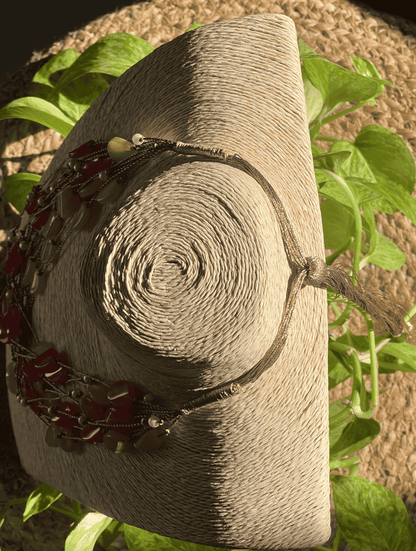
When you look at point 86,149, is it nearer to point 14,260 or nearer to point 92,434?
point 14,260

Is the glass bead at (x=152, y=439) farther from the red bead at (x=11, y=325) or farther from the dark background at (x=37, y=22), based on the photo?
the dark background at (x=37, y=22)

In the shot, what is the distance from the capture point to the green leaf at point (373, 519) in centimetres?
57

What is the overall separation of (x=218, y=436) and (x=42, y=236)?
0.85 feet

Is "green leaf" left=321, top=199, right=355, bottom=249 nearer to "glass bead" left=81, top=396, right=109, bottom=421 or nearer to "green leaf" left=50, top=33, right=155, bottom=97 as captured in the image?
"green leaf" left=50, top=33, right=155, bottom=97

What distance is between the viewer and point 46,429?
1.68ft

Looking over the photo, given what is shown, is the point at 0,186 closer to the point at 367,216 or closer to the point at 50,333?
the point at 50,333

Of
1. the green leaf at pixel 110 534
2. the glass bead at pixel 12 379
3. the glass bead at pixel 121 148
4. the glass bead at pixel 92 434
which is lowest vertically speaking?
the green leaf at pixel 110 534

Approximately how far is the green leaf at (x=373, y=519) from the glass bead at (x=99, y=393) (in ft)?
1.15

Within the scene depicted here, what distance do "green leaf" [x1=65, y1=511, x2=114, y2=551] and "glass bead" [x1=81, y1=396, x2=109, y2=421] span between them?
27 centimetres

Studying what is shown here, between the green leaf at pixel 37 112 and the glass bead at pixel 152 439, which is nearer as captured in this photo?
the glass bead at pixel 152 439

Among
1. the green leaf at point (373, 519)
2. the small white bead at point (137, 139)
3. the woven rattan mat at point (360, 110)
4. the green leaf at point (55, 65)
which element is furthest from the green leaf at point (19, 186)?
the green leaf at point (373, 519)

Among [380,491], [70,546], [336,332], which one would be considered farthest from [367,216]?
[70,546]

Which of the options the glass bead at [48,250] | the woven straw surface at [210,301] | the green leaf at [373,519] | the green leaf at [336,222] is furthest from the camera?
the green leaf at [336,222]

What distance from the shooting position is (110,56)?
65 centimetres
